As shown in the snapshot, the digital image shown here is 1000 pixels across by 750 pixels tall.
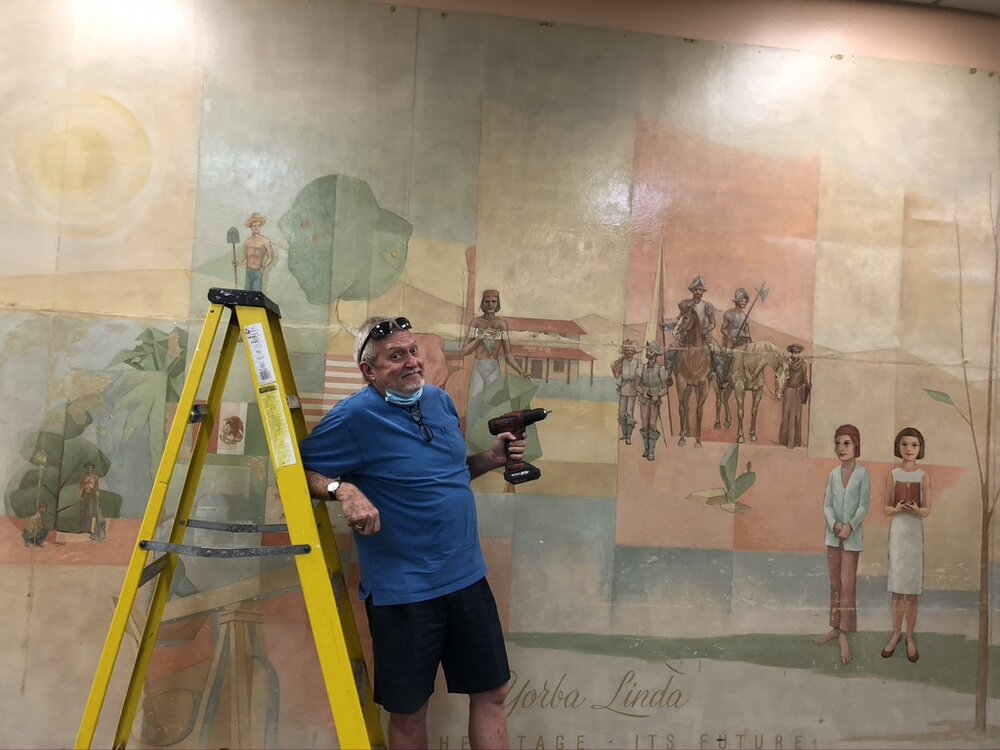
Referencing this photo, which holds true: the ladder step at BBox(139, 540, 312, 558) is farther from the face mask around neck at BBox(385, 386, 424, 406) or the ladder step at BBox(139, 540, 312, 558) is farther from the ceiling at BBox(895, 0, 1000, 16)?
the ceiling at BBox(895, 0, 1000, 16)

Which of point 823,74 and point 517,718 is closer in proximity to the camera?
point 517,718

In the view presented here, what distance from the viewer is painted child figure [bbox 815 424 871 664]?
9.48 feet

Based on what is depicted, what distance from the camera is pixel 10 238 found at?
2600mm

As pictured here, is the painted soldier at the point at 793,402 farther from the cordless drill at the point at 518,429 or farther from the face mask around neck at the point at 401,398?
the face mask around neck at the point at 401,398

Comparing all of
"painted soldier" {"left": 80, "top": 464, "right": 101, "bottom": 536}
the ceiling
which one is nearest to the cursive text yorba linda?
"painted soldier" {"left": 80, "top": 464, "right": 101, "bottom": 536}

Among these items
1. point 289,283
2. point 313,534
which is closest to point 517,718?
point 313,534

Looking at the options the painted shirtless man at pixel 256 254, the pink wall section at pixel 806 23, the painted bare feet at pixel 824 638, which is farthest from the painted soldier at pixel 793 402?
the painted shirtless man at pixel 256 254

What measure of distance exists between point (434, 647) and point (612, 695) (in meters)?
0.94

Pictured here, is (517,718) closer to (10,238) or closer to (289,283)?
(289,283)

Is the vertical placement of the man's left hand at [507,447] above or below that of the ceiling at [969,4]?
below

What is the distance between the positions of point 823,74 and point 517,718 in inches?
113

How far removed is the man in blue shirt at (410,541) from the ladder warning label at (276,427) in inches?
3.8

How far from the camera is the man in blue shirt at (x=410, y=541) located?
7.20 ft

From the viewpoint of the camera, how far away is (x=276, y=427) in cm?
214
